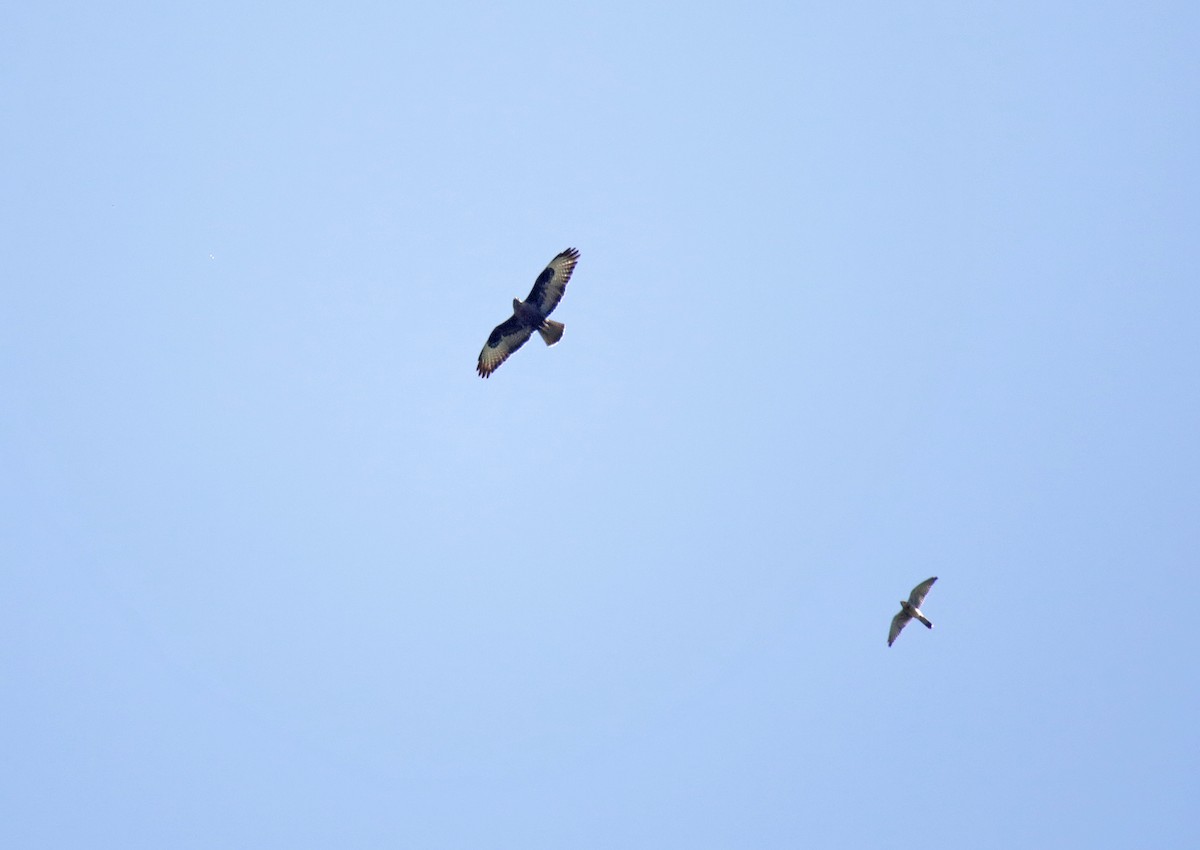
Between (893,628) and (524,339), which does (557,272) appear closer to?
A: (524,339)

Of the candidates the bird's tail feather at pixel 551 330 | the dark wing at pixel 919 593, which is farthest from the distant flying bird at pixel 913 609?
the bird's tail feather at pixel 551 330

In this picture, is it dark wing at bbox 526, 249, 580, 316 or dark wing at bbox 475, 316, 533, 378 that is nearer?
dark wing at bbox 526, 249, 580, 316

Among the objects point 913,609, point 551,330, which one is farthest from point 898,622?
point 551,330

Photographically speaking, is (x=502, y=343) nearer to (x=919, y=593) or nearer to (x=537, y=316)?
(x=537, y=316)

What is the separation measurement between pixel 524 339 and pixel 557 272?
216 cm

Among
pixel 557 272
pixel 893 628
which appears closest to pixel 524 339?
pixel 557 272

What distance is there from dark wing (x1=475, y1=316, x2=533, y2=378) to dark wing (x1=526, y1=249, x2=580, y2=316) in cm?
72

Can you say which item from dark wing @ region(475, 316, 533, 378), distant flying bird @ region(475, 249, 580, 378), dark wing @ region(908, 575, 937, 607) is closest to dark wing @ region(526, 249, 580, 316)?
distant flying bird @ region(475, 249, 580, 378)

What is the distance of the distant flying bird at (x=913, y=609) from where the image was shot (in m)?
31.8

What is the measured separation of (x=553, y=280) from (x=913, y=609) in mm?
10984

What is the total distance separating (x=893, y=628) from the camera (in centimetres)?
3222

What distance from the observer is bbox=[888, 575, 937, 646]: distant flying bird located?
31797 millimetres

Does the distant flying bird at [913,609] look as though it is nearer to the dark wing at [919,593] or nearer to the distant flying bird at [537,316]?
the dark wing at [919,593]

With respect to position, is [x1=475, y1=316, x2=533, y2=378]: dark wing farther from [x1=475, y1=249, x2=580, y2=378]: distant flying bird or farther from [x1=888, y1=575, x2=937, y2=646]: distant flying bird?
[x1=888, y1=575, x2=937, y2=646]: distant flying bird
